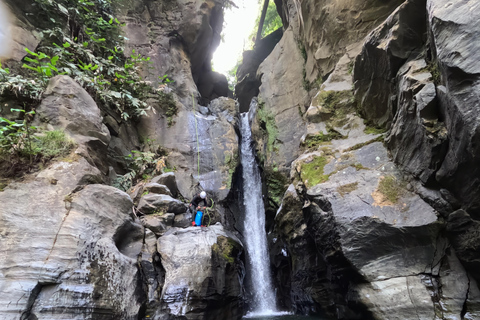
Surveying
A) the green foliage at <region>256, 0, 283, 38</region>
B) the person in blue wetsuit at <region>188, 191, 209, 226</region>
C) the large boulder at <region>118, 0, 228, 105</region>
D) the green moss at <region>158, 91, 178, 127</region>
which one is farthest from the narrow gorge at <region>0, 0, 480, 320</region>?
the green foliage at <region>256, 0, 283, 38</region>

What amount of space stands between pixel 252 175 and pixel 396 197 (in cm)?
851

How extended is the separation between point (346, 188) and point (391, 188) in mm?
915

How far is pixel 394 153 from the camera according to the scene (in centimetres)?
588

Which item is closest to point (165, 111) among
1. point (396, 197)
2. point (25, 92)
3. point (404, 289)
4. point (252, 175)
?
point (252, 175)

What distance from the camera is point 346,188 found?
5.93 m

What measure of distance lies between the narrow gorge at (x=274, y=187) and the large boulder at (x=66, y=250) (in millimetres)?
25

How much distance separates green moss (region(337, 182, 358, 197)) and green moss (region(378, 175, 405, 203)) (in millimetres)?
516

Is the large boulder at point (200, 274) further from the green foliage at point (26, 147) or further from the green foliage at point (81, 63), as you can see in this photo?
the green foliage at point (81, 63)

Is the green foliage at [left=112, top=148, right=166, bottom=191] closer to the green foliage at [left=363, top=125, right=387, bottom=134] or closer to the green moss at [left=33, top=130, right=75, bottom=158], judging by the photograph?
the green moss at [left=33, top=130, right=75, bottom=158]

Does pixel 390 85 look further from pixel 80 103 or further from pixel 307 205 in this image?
pixel 80 103

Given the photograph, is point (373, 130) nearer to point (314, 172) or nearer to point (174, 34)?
point (314, 172)

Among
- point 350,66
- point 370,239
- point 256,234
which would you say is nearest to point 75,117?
point 370,239

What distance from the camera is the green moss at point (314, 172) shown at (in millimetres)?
6641

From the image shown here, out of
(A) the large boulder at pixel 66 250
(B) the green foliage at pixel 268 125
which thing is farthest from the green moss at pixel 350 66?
(A) the large boulder at pixel 66 250
